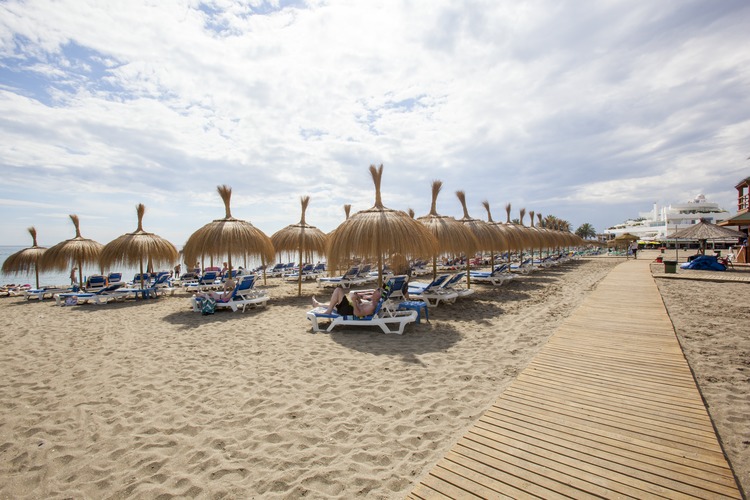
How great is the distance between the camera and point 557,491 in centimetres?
201

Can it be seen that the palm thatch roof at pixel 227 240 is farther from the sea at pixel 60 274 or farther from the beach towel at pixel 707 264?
the beach towel at pixel 707 264

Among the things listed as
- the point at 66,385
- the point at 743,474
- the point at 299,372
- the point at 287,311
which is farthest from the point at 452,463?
the point at 287,311

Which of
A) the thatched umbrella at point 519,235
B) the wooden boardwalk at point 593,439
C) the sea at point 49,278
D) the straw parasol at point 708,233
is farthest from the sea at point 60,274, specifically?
the straw parasol at point 708,233

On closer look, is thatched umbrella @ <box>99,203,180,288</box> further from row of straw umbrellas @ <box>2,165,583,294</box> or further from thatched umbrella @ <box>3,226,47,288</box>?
thatched umbrella @ <box>3,226,47,288</box>

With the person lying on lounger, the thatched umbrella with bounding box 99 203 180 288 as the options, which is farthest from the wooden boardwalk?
the thatched umbrella with bounding box 99 203 180 288

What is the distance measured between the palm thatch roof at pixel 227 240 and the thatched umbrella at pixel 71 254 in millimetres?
7118

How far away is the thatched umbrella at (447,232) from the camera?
30.6ft

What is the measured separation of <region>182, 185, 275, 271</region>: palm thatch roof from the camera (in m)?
9.41

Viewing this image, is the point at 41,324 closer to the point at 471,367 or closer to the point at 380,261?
the point at 380,261

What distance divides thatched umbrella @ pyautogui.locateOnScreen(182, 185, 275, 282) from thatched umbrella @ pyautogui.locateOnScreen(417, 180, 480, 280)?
5.14m

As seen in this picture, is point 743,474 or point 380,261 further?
point 380,261

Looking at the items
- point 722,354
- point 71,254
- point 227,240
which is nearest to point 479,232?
point 722,354

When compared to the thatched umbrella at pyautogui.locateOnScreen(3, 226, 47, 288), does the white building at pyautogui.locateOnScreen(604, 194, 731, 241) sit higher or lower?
higher

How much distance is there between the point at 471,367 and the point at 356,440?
6.80ft
